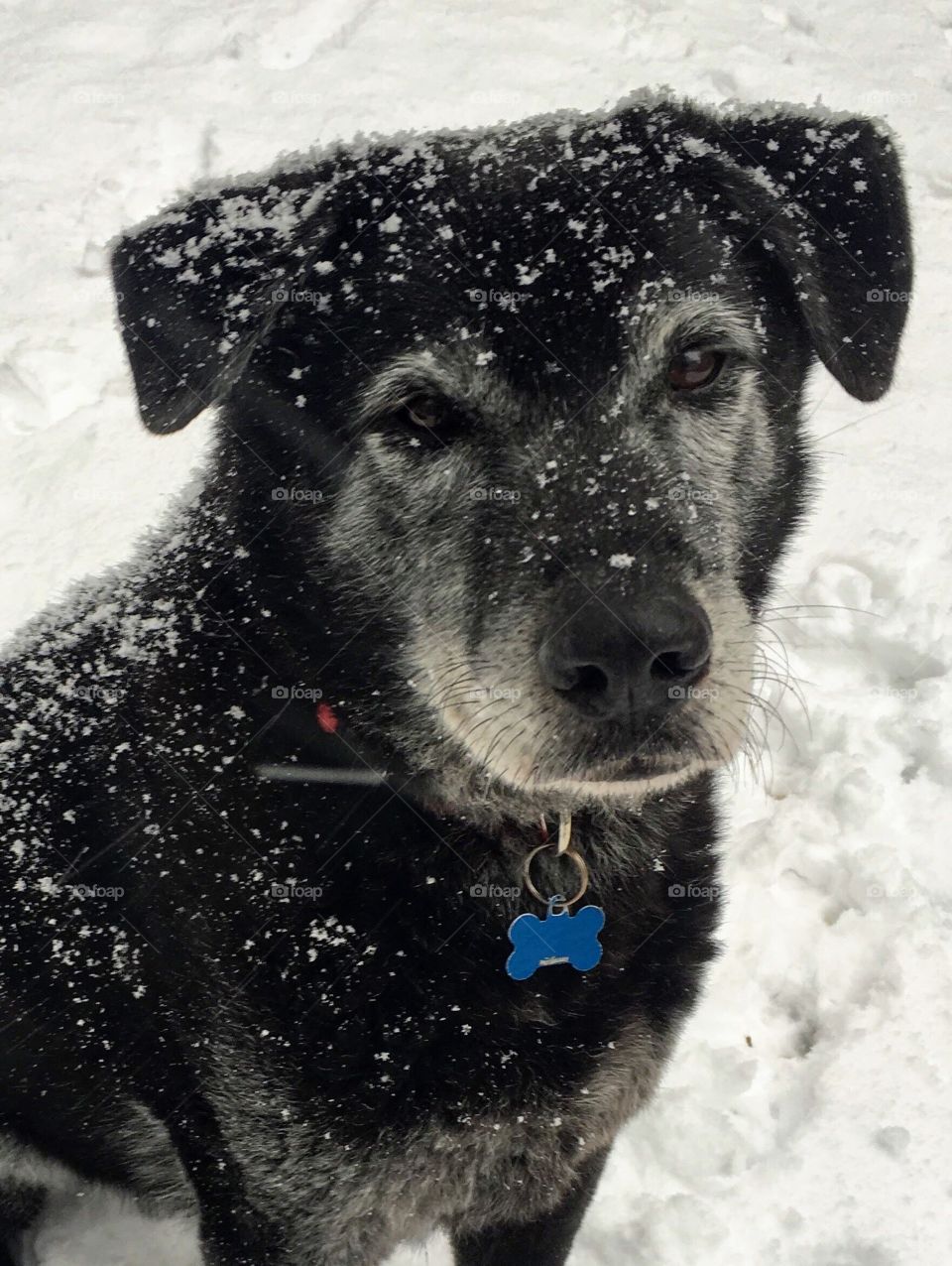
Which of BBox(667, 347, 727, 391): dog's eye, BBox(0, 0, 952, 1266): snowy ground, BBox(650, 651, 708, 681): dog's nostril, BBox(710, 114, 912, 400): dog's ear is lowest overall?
BBox(0, 0, 952, 1266): snowy ground

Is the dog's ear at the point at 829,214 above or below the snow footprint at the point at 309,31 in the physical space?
above

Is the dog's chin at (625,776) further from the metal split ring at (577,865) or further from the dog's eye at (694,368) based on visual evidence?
the dog's eye at (694,368)

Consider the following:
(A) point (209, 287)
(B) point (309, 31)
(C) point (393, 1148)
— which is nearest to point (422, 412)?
(A) point (209, 287)

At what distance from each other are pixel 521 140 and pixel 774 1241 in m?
2.72

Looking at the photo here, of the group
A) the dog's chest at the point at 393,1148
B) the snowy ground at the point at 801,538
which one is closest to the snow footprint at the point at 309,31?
the snowy ground at the point at 801,538

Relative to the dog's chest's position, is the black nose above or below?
above

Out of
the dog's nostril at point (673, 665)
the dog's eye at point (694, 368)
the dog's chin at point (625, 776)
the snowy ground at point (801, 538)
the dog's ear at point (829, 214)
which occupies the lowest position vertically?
the snowy ground at point (801, 538)

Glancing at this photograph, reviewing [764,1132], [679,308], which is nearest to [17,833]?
[679,308]

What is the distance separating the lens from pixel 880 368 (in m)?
2.63

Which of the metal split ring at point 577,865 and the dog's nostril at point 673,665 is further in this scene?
the metal split ring at point 577,865

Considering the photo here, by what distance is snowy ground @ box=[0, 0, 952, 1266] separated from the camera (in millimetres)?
3035

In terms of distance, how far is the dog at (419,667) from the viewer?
→ 2.18m

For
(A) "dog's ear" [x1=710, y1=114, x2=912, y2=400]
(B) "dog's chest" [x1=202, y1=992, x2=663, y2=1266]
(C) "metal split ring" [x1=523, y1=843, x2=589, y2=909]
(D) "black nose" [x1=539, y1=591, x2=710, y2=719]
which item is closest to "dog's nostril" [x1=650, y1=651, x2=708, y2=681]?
(D) "black nose" [x1=539, y1=591, x2=710, y2=719]

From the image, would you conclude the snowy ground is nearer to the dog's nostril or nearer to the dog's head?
the dog's head
